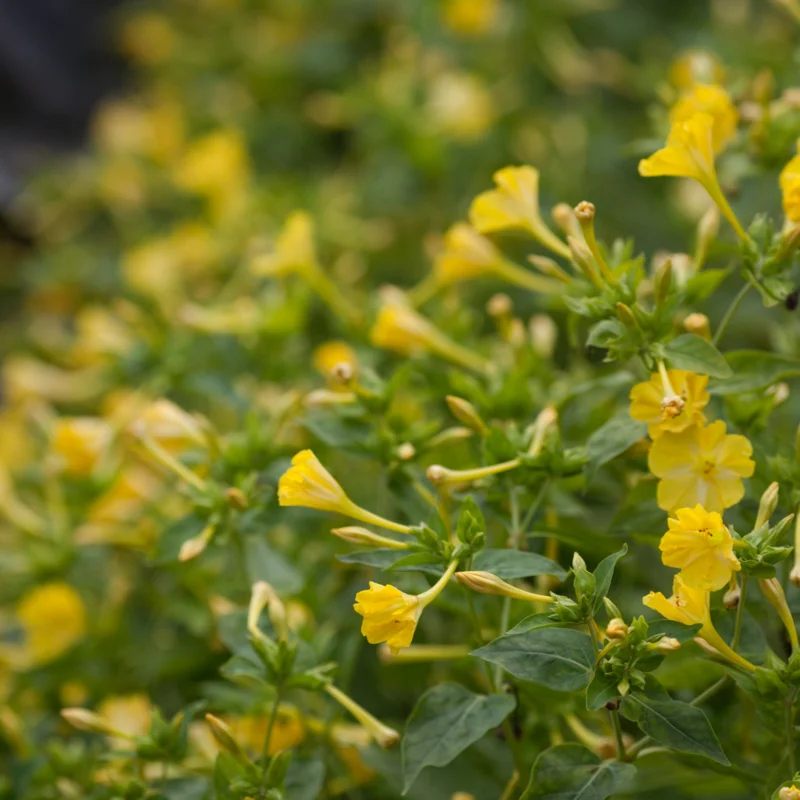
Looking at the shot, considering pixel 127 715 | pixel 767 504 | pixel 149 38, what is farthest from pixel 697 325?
pixel 149 38

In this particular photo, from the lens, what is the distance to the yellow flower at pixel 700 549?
0.65 metres

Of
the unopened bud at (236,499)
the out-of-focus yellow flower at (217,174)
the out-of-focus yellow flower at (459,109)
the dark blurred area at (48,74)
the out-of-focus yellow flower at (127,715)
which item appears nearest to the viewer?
the unopened bud at (236,499)

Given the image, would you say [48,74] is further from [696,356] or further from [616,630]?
[616,630]

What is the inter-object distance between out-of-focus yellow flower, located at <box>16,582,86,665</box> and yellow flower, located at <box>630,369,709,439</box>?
2.37 feet

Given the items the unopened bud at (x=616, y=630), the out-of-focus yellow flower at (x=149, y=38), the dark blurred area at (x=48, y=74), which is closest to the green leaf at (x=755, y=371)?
the unopened bud at (x=616, y=630)

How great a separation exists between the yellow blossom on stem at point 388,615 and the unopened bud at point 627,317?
0.87 ft

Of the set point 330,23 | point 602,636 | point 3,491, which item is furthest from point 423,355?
point 330,23

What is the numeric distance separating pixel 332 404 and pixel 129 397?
0.46m

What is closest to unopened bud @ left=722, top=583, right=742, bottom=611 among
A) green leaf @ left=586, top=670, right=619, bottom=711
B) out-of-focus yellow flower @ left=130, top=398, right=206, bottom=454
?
green leaf @ left=586, top=670, right=619, bottom=711

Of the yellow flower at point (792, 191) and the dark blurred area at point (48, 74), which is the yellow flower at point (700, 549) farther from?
the dark blurred area at point (48, 74)

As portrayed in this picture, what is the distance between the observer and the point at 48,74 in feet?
7.47

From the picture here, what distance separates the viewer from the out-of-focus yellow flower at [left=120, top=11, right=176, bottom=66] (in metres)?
2.22

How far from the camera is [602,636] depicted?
0.73 metres

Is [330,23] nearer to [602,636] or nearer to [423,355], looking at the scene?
[423,355]
